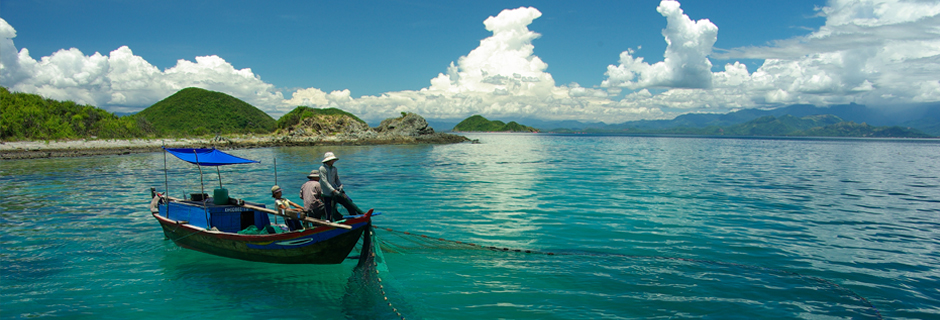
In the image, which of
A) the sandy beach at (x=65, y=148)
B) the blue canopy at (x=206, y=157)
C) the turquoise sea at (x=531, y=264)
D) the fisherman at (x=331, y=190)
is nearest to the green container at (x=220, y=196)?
the blue canopy at (x=206, y=157)

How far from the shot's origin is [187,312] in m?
8.20

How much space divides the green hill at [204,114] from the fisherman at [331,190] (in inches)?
4949

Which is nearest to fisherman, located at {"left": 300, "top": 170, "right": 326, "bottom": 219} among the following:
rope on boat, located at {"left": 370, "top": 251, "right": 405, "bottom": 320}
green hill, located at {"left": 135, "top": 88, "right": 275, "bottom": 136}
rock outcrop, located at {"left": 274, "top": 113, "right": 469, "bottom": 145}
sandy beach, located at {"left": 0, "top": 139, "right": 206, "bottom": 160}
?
rope on boat, located at {"left": 370, "top": 251, "right": 405, "bottom": 320}

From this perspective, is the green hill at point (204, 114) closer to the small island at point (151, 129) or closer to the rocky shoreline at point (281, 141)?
the small island at point (151, 129)

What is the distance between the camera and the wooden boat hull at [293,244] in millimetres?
9320

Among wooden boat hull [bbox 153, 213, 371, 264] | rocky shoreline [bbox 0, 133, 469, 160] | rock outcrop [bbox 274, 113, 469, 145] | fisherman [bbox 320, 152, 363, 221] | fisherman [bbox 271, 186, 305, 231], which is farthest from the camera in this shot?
rock outcrop [bbox 274, 113, 469, 145]

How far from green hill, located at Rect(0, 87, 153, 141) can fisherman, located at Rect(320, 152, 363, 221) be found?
68.8 meters

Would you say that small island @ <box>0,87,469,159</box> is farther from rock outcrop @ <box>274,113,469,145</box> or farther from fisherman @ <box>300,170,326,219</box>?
fisherman @ <box>300,170,326,219</box>

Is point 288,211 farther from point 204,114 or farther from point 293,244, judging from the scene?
point 204,114

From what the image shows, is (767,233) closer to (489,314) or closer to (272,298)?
(489,314)

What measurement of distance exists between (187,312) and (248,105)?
550 ft

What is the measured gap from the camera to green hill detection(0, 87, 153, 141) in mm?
55697

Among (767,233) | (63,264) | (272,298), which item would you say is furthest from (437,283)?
(767,233)

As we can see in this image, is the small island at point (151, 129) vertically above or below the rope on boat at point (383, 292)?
above
